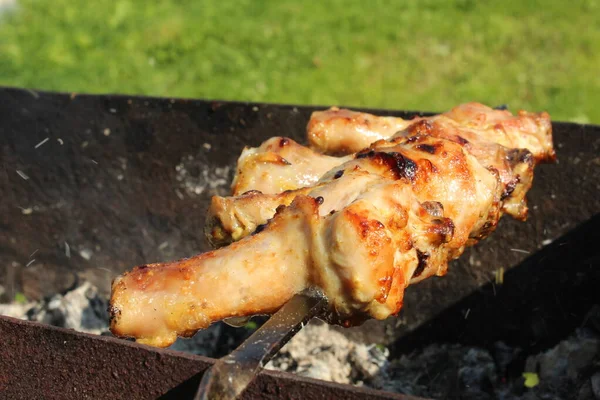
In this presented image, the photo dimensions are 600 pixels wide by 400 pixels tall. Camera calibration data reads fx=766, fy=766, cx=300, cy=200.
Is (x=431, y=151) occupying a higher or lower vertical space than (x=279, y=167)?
higher

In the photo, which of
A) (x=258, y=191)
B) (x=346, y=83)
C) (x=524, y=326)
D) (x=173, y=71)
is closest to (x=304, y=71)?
(x=346, y=83)

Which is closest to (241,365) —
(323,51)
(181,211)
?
(181,211)

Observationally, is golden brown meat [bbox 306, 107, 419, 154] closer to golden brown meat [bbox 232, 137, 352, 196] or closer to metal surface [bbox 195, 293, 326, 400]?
golden brown meat [bbox 232, 137, 352, 196]

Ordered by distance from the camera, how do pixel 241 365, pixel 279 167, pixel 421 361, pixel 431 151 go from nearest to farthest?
pixel 241 365 → pixel 431 151 → pixel 279 167 → pixel 421 361

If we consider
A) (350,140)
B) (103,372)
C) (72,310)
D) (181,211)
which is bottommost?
(72,310)

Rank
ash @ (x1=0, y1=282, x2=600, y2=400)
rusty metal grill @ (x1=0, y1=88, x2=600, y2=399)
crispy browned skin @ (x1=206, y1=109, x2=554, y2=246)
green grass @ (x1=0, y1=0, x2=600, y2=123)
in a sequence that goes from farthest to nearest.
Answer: green grass @ (x1=0, y1=0, x2=600, y2=123) < rusty metal grill @ (x1=0, y1=88, x2=600, y2=399) < ash @ (x1=0, y1=282, x2=600, y2=400) < crispy browned skin @ (x1=206, y1=109, x2=554, y2=246)

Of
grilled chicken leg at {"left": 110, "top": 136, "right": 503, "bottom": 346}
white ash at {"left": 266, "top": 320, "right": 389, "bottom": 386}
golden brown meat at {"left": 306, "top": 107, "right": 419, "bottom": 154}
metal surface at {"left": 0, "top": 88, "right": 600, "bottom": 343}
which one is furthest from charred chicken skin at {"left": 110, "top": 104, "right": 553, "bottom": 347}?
white ash at {"left": 266, "top": 320, "right": 389, "bottom": 386}

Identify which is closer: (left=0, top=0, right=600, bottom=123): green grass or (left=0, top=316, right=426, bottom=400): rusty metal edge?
(left=0, top=316, right=426, bottom=400): rusty metal edge

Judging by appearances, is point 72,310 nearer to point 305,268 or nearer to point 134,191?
point 134,191
